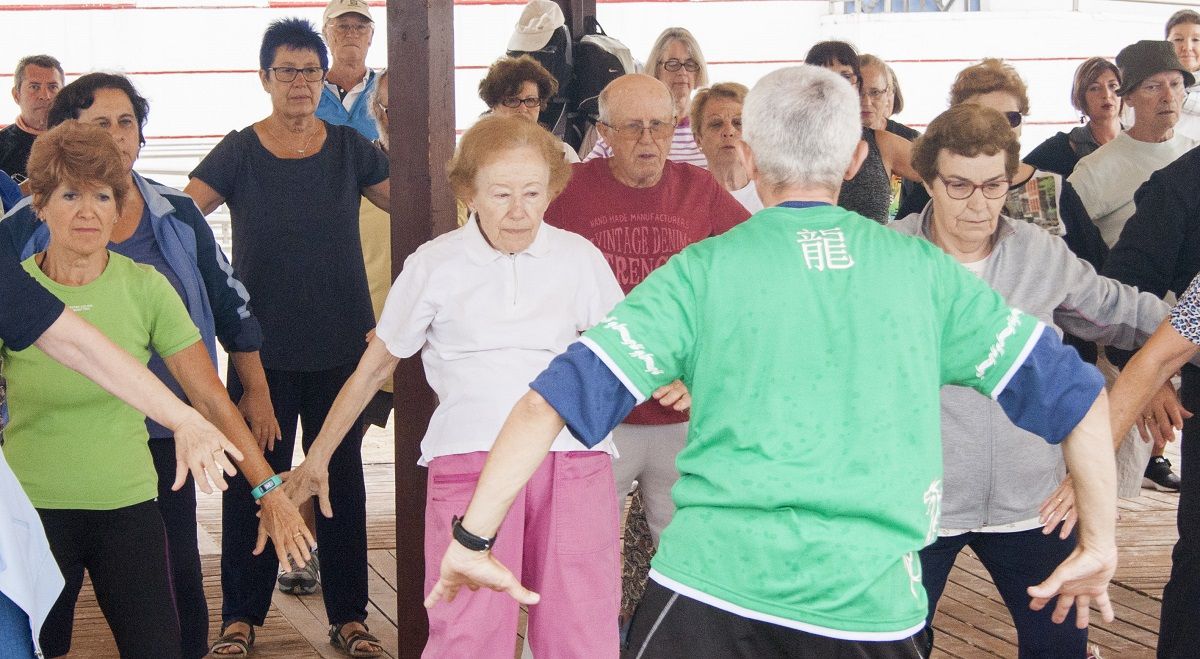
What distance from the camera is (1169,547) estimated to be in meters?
4.93

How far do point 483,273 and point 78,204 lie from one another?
91 centimetres

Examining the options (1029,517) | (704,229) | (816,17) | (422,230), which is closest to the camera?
(1029,517)

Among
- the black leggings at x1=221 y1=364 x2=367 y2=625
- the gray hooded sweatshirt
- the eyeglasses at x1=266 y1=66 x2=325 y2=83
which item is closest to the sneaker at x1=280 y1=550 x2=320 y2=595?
the black leggings at x1=221 y1=364 x2=367 y2=625

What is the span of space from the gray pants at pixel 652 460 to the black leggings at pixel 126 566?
3.64 feet

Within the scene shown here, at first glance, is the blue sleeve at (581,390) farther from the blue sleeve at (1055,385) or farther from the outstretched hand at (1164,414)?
the outstretched hand at (1164,414)

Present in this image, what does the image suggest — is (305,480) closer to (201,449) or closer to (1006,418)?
(201,449)

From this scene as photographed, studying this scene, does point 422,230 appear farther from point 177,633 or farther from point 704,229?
point 177,633

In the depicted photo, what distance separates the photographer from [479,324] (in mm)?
2738

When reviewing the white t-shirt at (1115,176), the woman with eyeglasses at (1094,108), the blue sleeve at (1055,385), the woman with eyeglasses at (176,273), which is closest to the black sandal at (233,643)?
the woman with eyeglasses at (176,273)

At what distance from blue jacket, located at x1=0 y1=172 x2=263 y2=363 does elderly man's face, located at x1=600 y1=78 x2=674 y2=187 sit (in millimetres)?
→ 1021

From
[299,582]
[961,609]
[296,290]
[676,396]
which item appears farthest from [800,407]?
[299,582]

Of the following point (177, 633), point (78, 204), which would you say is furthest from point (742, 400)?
point (78, 204)

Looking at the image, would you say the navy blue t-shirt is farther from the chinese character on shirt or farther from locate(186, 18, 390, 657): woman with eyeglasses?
the chinese character on shirt

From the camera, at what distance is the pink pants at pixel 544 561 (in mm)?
2701
